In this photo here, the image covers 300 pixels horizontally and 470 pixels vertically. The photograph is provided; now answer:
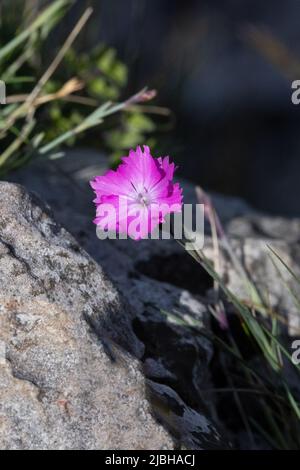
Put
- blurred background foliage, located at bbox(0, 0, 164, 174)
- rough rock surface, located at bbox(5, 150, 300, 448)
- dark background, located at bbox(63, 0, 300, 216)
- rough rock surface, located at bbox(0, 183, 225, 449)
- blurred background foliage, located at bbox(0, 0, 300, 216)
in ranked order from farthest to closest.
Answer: dark background, located at bbox(63, 0, 300, 216) < blurred background foliage, located at bbox(0, 0, 300, 216) < blurred background foliage, located at bbox(0, 0, 164, 174) < rough rock surface, located at bbox(5, 150, 300, 448) < rough rock surface, located at bbox(0, 183, 225, 449)

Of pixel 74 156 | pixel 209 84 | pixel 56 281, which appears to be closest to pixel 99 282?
pixel 56 281

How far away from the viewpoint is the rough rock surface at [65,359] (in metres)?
1.39

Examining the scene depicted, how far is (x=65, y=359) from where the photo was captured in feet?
4.79

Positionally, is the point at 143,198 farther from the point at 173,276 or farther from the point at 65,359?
the point at 173,276

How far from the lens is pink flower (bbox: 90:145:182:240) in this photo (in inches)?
62.6

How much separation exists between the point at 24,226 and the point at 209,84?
12.9 feet

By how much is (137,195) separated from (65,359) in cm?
34

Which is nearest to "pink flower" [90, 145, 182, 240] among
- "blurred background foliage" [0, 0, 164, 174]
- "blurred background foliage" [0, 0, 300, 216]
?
"blurred background foliage" [0, 0, 164, 174]

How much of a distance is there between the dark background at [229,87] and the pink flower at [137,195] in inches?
115

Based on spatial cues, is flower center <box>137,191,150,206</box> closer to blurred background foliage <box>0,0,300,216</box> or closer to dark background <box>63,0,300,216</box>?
blurred background foliage <box>0,0,300,216</box>

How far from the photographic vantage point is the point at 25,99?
245cm

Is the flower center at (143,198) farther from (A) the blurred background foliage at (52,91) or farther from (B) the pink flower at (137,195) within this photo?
(A) the blurred background foliage at (52,91)

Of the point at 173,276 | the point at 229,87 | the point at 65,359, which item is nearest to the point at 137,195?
the point at 65,359

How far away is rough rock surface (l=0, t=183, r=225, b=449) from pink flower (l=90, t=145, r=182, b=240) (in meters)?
0.12
